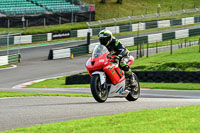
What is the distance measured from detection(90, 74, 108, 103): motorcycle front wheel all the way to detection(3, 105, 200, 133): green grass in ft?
8.24

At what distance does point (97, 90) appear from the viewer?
11.3m

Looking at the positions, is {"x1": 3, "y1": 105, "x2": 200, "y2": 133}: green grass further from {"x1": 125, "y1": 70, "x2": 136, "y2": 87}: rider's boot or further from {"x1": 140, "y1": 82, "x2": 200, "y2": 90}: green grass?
{"x1": 140, "y1": 82, "x2": 200, "y2": 90}: green grass

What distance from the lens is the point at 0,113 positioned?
30.8 ft

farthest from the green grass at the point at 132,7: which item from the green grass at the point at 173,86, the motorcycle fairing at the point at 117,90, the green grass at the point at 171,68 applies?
the motorcycle fairing at the point at 117,90

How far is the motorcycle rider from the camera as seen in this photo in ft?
37.8

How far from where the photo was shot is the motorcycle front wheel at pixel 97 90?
1112 cm

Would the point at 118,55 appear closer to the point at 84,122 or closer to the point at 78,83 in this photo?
the point at 84,122

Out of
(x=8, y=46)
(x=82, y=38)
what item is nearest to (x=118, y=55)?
(x=8, y=46)

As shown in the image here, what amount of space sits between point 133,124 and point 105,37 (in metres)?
4.34

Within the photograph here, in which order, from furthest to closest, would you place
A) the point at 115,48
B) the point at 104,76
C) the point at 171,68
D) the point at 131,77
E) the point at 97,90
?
the point at 171,68 < the point at 131,77 < the point at 115,48 < the point at 104,76 < the point at 97,90

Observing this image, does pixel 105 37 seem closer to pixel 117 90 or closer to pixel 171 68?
pixel 117 90

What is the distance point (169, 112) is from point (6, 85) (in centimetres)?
1838

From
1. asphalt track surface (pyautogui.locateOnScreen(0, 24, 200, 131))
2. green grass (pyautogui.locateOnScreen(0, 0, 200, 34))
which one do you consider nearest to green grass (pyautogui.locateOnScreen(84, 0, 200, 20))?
green grass (pyautogui.locateOnScreen(0, 0, 200, 34))

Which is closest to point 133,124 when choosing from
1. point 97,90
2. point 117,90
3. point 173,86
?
point 97,90
